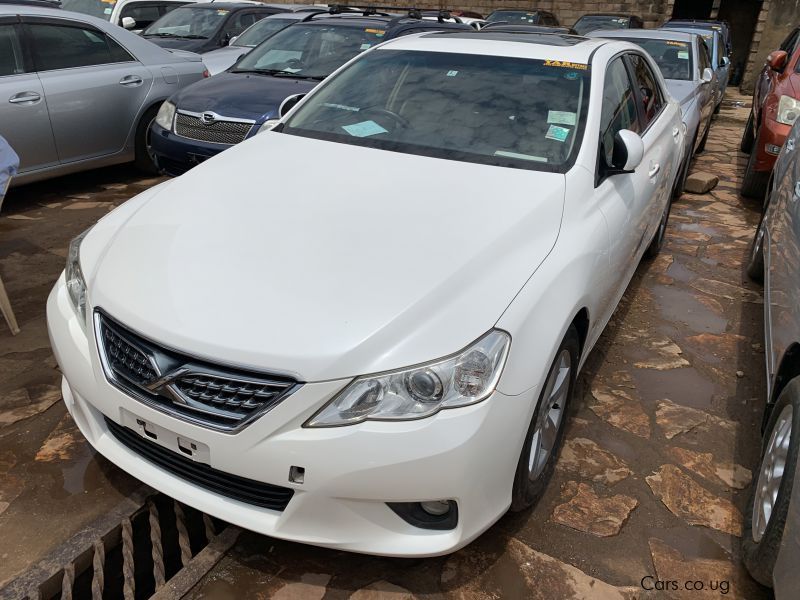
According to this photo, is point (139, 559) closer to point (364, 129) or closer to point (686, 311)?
point (364, 129)

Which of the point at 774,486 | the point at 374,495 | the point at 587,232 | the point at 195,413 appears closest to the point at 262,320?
the point at 195,413

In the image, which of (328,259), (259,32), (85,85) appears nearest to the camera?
(328,259)

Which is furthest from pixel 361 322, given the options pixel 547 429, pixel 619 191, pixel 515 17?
pixel 515 17

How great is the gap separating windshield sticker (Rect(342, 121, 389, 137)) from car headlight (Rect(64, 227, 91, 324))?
1.34 meters

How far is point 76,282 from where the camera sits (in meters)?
2.38

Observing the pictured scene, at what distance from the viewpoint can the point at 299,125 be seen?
335cm

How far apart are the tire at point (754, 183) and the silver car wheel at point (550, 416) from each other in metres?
5.00

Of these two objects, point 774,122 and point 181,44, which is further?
point 181,44

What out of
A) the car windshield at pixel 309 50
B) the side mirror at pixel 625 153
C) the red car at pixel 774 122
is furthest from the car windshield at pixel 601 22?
the side mirror at pixel 625 153

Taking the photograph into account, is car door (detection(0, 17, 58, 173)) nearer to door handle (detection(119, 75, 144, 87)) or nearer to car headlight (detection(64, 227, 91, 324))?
door handle (detection(119, 75, 144, 87))

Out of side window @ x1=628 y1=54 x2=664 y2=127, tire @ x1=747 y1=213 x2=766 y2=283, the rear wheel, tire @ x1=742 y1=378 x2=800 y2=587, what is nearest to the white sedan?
tire @ x1=742 y1=378 x2=800 y2=587

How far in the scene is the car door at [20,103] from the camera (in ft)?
16.4

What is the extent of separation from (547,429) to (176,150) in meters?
4.25

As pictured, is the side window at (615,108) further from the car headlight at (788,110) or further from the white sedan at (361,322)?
the car headlight at (788,110)
